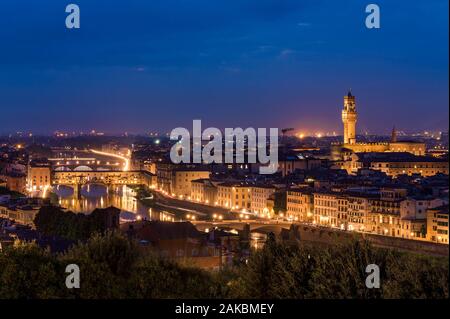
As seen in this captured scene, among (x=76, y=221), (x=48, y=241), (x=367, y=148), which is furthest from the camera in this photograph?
(x=367, y=148)

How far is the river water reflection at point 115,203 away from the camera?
81.0ft

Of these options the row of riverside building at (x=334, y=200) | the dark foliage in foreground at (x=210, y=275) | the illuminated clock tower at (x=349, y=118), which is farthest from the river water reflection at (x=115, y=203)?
the dark foliage in foreground at (x=210, y=275)

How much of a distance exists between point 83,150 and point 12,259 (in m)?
74.0

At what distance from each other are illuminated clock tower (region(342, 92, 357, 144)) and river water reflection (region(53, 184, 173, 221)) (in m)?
9.12

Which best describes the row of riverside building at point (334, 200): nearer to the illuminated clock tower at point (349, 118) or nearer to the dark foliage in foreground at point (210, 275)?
the dark foliage in foreground at point (210, 275)

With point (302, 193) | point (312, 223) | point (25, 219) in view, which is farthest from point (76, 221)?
point (302, 193)

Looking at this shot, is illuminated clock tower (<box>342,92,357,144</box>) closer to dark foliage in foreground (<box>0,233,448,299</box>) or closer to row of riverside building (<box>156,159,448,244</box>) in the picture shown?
row of riverside building (<box>156,159,448,244</box>)

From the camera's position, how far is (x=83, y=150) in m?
81.2

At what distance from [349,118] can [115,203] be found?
516 inches

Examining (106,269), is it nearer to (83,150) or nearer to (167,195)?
(167,195)

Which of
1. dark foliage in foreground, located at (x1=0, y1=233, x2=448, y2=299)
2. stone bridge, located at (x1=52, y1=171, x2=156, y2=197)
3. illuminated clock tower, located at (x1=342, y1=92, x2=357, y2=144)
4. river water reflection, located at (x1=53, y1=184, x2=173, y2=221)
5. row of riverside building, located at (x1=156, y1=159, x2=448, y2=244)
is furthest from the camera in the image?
stone bridge, located at (x1=52, y1=171, x2=156, y2=197)

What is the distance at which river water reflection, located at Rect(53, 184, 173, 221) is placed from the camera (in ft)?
81.0

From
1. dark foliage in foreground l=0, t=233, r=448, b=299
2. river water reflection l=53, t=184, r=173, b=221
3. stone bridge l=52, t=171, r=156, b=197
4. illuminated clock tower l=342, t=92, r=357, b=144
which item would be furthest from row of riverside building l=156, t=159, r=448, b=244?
→ illuminated clock tower l=342, t=92, r=357, b=144

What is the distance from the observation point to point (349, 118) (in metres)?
38.7
